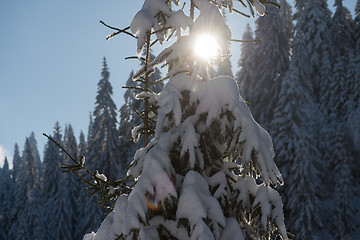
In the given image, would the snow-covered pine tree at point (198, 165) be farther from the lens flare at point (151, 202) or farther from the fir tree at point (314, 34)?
the fir tree at point (314, 34)

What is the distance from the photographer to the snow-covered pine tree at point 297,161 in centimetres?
2658

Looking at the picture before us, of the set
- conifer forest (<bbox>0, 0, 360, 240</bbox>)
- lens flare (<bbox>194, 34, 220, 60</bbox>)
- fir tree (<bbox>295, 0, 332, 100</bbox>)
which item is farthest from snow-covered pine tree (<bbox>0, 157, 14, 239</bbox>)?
lens flare (<bbox>194, 34, 220, 60</bbox>)

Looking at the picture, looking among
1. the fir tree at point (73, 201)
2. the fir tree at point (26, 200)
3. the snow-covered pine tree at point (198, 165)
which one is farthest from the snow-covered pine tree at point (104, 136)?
the snow-covered pine tree at point (198, 165)

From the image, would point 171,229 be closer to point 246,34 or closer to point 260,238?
point 260,238

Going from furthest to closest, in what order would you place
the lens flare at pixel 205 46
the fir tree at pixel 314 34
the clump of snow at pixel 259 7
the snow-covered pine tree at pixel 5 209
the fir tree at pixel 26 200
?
1. the snow-covered pine tree at pixel 5 209
2. the fir tree at pixel 26 200
3. the fir tree at pixel 314 34
4. the clump of snow at pixel 259 7
5. the lens flare at pixel 205 46

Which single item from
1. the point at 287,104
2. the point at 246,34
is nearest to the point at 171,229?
the point at 287,104

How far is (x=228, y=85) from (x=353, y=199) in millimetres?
33935

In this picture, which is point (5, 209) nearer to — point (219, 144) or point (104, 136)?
point (104, 136)

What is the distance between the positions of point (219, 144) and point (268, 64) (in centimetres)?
3692

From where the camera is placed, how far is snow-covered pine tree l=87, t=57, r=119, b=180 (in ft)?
129

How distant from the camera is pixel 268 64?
3956 cm

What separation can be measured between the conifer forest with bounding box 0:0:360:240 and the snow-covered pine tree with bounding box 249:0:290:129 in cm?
16

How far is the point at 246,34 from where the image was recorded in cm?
4581

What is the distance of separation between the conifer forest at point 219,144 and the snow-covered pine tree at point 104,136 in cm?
16
